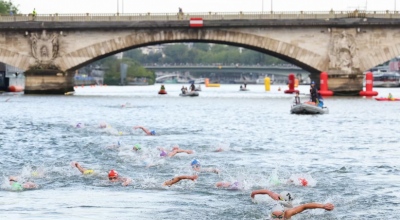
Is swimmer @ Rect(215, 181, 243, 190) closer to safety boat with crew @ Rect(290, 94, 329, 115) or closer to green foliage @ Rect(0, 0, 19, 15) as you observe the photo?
safety boat with crew @ Rect(290, 94, 329, 115)

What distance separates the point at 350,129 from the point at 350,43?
4747 centimetres

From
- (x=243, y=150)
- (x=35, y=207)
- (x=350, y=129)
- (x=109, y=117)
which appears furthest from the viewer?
(x=109, y=117)

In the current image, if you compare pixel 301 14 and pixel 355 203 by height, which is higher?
pixel 301 14

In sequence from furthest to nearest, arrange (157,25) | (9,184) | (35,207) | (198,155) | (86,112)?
1. (157,25)
2. (86,112)
3. (198,155)
4. (9,184)
5. (35,207)

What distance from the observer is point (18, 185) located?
25219mm

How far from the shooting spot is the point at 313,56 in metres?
98.1

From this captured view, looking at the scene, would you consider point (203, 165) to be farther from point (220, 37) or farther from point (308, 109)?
point (220, 37)

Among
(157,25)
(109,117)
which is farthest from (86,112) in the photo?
(157,25)

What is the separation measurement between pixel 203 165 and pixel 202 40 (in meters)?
66.9

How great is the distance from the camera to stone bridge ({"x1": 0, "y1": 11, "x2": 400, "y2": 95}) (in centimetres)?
9638

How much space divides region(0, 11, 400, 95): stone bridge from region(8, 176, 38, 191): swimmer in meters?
69.9

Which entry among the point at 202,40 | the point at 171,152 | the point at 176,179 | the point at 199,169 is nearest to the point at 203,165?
the point at 199,169

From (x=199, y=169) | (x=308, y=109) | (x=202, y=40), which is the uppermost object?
(x=202, y=40)

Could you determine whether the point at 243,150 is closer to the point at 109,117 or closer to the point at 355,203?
the point at 355,203
